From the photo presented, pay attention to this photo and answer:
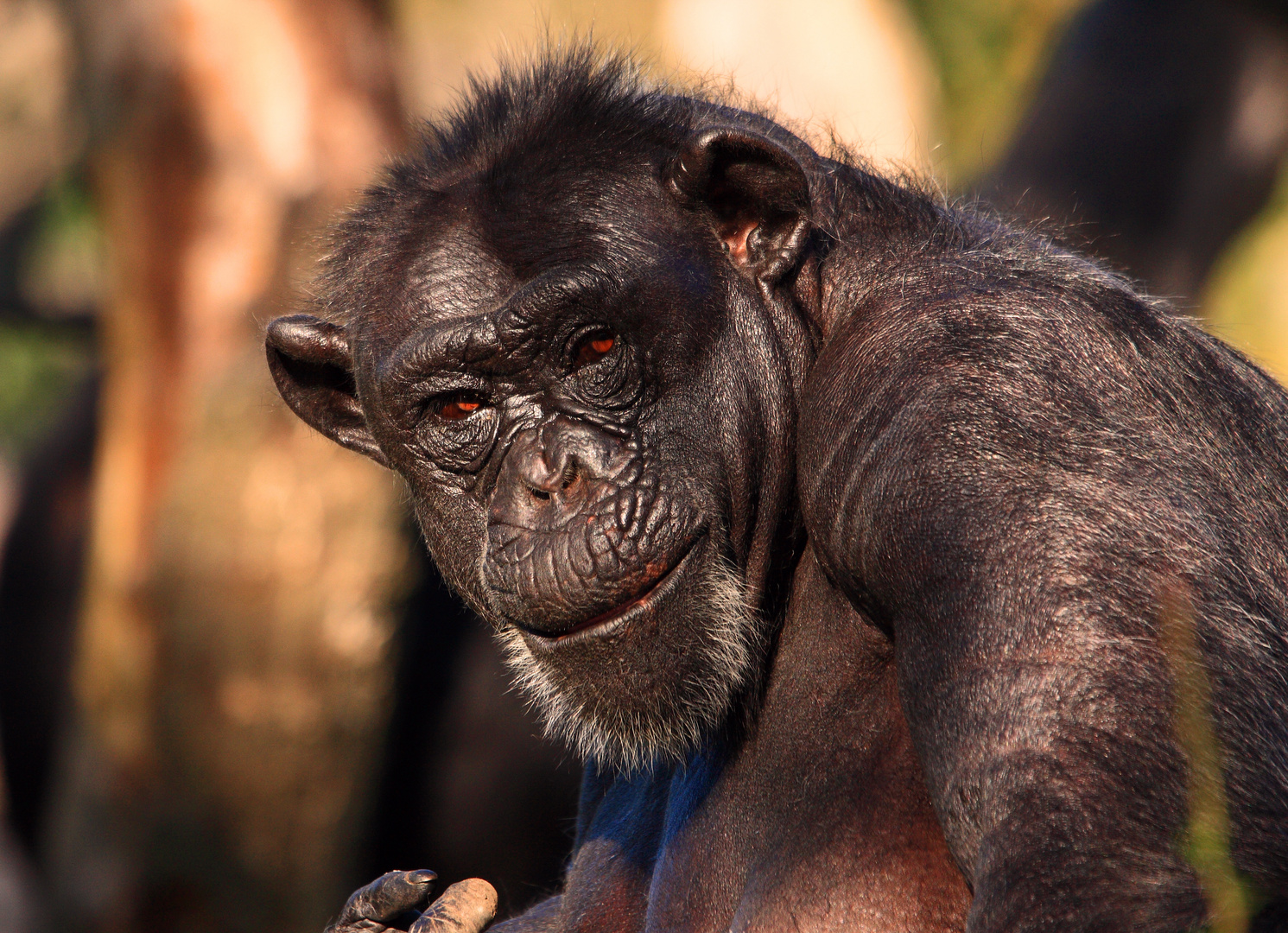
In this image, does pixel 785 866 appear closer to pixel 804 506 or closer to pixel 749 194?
pixel 804 506

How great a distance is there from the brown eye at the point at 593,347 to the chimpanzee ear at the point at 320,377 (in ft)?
2.58

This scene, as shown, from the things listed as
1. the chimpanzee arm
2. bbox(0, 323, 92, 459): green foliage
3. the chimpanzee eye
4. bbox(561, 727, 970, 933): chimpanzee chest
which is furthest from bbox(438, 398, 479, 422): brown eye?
bbox(0, 323, 92, 459): green foliage

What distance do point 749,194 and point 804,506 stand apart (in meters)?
0.78

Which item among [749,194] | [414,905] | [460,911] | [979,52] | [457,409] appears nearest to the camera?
[749,194]

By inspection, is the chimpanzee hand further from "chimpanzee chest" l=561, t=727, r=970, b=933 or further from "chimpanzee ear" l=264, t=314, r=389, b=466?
"chimpanzee ear" l=264, t=314, r=389, b=466

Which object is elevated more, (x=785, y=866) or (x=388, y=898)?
(x=785, y=866)

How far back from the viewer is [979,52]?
75.5 ft

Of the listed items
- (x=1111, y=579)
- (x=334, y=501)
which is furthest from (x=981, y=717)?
(x=334, y=501)

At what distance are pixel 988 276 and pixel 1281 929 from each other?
1456 mm

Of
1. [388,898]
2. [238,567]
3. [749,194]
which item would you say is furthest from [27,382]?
[749,194]

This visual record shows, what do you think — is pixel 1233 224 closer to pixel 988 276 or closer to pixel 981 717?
pixel 988 276

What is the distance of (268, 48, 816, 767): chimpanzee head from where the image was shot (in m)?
3.27

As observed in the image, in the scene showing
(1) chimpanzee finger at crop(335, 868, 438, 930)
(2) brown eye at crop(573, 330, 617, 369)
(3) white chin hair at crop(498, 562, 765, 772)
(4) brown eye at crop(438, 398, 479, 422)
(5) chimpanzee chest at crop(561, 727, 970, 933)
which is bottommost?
(1) chimpanzee finger at crop(335, 868, 438, 930)

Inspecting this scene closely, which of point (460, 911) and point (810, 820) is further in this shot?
point (460, 911)
